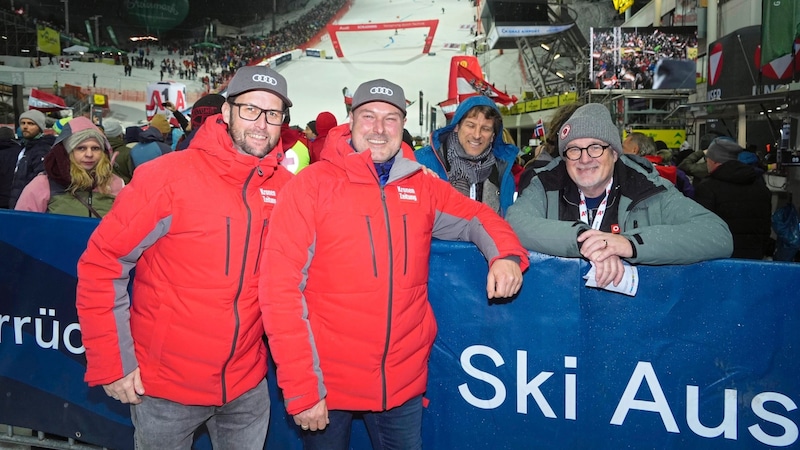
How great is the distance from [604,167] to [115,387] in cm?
190

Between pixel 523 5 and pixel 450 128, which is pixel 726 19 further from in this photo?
pixel 450 128

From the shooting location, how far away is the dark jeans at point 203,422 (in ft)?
6.19

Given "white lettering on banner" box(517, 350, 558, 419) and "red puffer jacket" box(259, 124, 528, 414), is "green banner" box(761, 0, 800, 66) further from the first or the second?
"red puffer jacket" box(259, 124, 528, 414)

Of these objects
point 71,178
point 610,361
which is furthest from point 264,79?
point 71,178

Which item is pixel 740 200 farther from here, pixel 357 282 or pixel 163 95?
pixel 163 95

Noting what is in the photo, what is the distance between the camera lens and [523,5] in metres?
29.5

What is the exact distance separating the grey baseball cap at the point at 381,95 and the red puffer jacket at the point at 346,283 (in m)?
0.17

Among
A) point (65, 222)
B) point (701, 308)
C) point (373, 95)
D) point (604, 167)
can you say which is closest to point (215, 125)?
point (373, 95)

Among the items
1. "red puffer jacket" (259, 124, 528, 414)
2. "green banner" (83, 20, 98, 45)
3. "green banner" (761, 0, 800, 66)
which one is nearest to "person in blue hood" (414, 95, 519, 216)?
"red puffer jacket" (259, 124, 528, 414)

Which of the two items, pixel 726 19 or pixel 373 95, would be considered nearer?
pixel 373 95

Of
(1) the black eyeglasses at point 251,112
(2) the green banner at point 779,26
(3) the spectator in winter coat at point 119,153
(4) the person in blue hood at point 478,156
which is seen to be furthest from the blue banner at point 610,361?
(2) the green banner at point 779,26

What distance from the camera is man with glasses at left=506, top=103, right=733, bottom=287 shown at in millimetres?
1868

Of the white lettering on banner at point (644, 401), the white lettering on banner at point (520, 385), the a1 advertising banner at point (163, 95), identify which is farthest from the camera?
the a1 advertising banner at point (163, 95)

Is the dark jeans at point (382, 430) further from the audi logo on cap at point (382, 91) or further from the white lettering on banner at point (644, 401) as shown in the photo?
the audi logo on cap at point (382, 91)
